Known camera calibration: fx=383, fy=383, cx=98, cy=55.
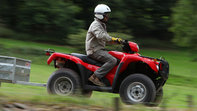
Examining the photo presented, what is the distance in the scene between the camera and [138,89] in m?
7.61

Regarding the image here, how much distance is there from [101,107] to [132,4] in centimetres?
3101

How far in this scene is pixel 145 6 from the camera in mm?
37938

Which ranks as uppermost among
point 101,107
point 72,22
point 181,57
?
point 72,22

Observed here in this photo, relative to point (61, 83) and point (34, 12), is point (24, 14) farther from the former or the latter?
point (61, 83)

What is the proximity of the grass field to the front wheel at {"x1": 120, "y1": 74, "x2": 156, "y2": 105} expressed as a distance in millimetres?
325

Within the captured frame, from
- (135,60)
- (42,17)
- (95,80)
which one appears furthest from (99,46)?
(42,17)

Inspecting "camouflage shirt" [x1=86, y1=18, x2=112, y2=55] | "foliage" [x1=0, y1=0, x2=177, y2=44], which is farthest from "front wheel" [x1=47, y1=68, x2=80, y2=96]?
"foliage" [x1=0, y1=0, x2=177, y2=44]

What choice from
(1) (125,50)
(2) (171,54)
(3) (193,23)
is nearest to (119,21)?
(2) (171,54)

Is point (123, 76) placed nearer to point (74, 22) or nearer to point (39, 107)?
point (39, 107)

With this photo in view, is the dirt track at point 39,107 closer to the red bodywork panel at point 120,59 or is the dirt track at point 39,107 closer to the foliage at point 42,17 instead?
the red bodywork panel at point 120,59

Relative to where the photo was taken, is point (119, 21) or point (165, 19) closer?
point (119, 21)

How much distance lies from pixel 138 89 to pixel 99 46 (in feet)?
3.96

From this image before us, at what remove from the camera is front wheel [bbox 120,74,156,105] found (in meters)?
7.41

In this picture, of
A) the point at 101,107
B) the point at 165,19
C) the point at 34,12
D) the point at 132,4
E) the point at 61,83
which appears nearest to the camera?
the point at 101,107
